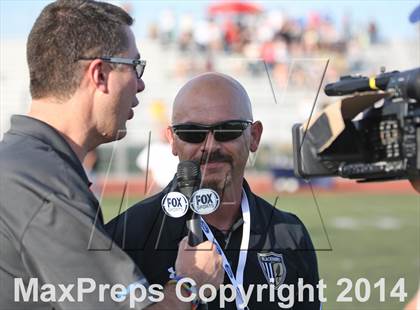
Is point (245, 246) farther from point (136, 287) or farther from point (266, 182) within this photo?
point (266, 182)

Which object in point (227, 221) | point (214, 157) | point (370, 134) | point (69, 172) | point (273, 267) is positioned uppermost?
point (370, 134)

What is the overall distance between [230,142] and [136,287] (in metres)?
0.96

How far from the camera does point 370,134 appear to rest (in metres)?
2.12

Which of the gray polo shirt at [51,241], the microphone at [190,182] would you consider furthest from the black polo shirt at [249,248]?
the gray polo shirt at [51,241]

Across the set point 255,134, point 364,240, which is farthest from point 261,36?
point 255,134

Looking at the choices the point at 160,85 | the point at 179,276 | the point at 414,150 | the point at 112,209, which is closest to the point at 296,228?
the point at 179,276

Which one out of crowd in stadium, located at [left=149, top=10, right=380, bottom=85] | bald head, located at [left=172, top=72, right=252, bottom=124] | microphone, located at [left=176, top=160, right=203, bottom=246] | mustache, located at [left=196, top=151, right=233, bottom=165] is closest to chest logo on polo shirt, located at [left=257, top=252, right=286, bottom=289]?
mustache, located at [left=196, top=151, right=233, bottom=165]

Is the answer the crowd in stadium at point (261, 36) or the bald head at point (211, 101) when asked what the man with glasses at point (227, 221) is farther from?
the crowd in stadium at point (261, 36)

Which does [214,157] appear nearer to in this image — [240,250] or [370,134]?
[240,250]

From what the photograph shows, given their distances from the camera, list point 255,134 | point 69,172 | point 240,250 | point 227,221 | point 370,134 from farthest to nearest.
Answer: point 255,134, point 227,221, point 240,250, point 69,172, point 370,134

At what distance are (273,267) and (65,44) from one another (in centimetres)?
114

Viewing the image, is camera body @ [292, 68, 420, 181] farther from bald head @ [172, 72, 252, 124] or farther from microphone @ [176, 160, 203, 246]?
→ bald head @ [172, 72, 252, 124]

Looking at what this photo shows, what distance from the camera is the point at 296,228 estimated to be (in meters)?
3.19

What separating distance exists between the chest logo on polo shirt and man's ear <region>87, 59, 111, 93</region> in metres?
0.94
